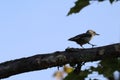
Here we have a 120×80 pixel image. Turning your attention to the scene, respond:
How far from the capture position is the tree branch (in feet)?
15.1

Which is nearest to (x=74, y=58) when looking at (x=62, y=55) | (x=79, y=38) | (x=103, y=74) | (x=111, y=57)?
(x=62, y=55)

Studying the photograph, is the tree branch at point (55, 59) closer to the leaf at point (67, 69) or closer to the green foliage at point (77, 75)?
the leaf at point (67, 69)

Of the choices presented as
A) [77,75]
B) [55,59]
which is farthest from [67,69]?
[77,75]

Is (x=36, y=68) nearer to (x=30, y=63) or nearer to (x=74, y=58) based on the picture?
(x=30, y=63)

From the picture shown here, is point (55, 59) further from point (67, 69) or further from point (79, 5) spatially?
point (79, 5)

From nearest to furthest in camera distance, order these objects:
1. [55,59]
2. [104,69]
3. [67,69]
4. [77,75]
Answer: [104,69], [77,75], [55,59], [67,69]

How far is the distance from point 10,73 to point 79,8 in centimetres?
119

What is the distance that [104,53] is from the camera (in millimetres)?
4684

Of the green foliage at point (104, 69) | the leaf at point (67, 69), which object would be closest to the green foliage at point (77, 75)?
the green foliage at point (104, 69)

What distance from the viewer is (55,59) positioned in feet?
15.2

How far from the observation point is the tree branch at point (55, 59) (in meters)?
4.61

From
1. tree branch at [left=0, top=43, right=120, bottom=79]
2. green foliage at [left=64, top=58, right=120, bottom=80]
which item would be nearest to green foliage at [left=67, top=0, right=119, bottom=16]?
tree branch at [left=0, top=43, right=120, bottom=79]

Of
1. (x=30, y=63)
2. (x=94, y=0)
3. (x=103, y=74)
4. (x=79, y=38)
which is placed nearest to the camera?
(x=103, y=74)

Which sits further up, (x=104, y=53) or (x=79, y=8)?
(x=79, y=8)
